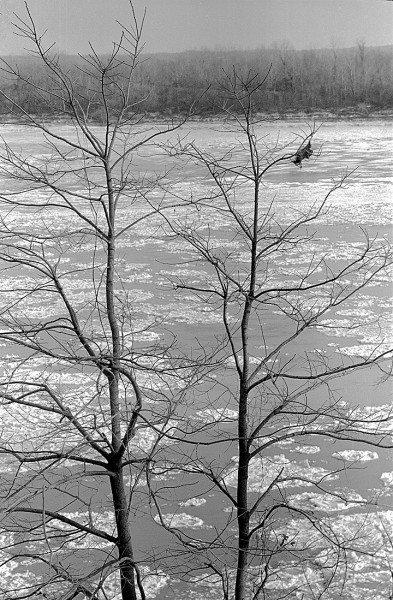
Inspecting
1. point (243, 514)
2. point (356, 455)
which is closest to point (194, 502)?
point (356, 455)

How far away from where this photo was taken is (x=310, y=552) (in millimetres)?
5941

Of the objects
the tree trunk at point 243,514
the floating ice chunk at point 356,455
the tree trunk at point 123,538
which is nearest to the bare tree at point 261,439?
the tree trunk at point 243,514

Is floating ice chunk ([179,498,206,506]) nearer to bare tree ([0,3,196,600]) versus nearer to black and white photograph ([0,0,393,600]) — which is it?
black and white photograph ([0,0,393,600])

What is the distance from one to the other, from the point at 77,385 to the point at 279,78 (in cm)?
1291

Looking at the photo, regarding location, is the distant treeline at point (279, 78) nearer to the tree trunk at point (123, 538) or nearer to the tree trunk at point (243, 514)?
the tree trunk at point (243, 514)

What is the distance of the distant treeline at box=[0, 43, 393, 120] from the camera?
1298 cm

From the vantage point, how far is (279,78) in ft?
64.0

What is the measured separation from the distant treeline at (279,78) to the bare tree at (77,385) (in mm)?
1533

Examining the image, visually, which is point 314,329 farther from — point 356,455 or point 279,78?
point 279,78

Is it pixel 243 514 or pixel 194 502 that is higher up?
pixel 243 514

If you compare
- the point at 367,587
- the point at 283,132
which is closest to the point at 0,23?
the point at 283,132

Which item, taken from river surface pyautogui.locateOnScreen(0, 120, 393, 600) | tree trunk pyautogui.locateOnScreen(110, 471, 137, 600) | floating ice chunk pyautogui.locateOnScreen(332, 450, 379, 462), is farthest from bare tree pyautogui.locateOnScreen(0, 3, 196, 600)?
floating ice chunk pyautogui.locateOnScreen(332, 450, 379, 462)

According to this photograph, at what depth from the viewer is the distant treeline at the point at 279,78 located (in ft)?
42.6

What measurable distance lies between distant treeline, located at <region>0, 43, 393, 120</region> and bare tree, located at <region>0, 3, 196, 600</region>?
153cm
